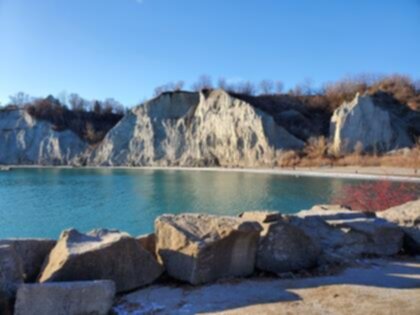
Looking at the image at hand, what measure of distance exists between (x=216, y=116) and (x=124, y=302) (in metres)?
64.9

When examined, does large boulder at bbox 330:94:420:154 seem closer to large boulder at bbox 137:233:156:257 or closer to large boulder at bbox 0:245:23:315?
large boulder at bbox 137:233:156:257

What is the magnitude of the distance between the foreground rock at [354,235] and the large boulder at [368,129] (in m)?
51.0

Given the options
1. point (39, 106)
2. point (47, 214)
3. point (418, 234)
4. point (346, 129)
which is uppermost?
point (39, 106)

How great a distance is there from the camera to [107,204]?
77.2 ft

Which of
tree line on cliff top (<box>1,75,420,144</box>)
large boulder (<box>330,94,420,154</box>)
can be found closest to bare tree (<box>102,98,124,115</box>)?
tree line on cliff top (<box>1,75,420,144</box>)

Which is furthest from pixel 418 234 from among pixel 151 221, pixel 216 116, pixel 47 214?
pixel 216 116

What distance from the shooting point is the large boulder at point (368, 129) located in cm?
5756

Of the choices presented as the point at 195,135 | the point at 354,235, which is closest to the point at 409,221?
the point at 354,235

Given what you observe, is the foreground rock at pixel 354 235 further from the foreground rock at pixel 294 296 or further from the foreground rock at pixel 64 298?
the foreground rock at pixel 64 298

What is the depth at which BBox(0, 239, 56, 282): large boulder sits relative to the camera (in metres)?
5.95

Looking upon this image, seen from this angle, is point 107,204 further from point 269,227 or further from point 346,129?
point 346,129

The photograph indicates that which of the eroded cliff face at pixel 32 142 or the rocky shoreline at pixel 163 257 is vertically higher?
the eroded cliff face at pixel 32 142

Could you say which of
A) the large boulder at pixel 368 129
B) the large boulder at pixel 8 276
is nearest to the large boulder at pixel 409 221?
the large boulder at pixel 8 276

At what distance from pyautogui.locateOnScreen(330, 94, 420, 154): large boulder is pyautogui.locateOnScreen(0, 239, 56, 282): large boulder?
54.5 m
